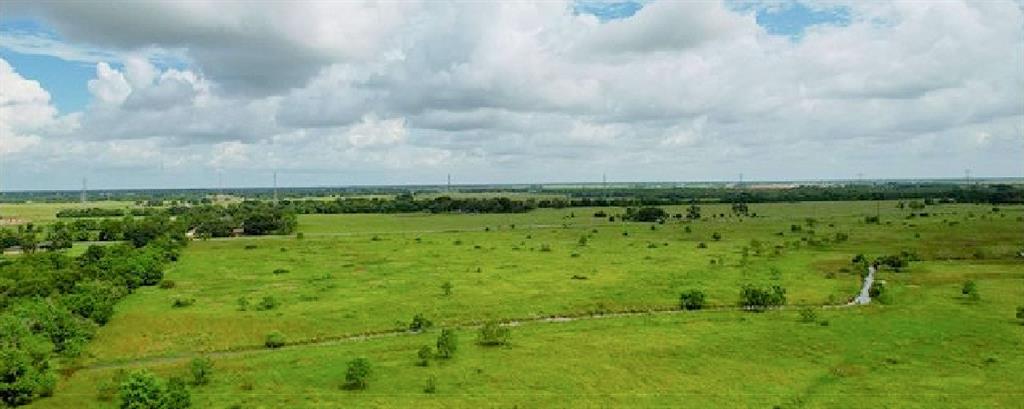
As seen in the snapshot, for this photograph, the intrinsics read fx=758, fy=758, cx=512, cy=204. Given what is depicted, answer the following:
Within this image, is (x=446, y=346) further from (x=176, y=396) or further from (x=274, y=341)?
(x=176, y=396)

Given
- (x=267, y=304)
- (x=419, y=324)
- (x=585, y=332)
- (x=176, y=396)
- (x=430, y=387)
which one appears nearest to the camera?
(x=176, y=396)

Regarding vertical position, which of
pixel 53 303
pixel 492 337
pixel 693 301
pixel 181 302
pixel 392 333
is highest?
pixel 53 303

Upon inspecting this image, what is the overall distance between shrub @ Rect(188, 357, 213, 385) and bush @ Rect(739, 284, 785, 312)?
54.1 metres

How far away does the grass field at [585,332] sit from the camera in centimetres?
5294

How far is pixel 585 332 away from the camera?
2790 inches

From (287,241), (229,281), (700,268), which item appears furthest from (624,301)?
(287,241)

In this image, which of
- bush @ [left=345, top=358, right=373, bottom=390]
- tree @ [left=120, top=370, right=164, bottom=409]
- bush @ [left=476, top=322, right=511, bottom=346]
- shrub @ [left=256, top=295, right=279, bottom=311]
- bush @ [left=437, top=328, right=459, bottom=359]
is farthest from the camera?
shrub @ [left=256, top=295, right=279, bottom=311]

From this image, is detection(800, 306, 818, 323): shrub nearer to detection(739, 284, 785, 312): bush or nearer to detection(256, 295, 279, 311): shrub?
detection(739, 284, 785, 312): bush

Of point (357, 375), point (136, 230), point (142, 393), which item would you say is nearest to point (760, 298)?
point (357, 375)

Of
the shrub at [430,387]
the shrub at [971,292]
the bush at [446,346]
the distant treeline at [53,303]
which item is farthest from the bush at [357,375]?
the shrub at [971,292]

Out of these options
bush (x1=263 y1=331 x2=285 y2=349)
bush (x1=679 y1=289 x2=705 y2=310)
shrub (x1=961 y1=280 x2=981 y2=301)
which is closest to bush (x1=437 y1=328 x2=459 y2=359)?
bush (x1=263 y1=331 x2=285 y2=349)

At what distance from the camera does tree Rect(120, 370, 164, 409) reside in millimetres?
47438

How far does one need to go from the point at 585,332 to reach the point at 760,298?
878 inches

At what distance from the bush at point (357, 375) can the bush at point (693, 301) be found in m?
40.7
